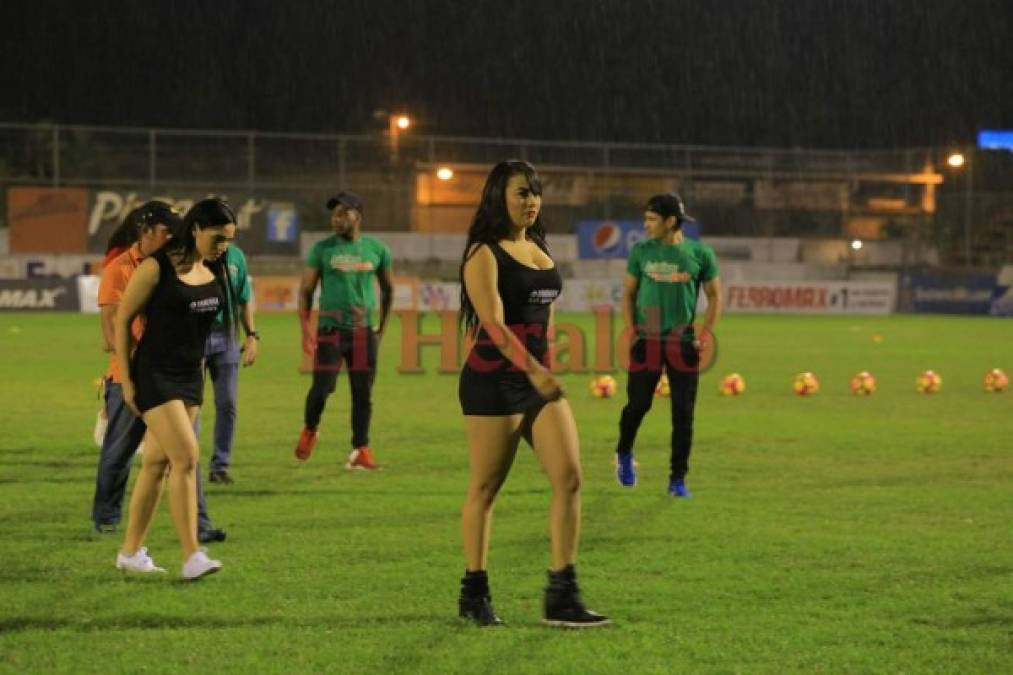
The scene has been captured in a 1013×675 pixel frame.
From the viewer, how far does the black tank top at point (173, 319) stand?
7230 mm

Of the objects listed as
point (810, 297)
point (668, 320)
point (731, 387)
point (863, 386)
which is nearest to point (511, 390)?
point (668, 320)

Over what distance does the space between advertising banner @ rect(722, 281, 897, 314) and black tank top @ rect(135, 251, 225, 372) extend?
Answer: 43265mm

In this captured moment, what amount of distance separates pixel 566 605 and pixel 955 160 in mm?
54140

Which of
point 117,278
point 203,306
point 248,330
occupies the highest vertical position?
point 117,278

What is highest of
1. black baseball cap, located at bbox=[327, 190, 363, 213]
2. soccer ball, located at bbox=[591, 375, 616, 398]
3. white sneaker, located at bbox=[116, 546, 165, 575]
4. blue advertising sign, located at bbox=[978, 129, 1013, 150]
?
blue advertising sign, located at bbox=[978, 129, 1013, 150]

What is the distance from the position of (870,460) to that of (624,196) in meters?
42.7

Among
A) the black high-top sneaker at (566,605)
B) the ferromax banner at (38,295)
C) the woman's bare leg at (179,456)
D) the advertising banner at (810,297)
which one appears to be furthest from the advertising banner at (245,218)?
the black high-top sneaker at (566,605)

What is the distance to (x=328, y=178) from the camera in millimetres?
52438

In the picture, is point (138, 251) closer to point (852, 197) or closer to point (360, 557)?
point (360, 557)

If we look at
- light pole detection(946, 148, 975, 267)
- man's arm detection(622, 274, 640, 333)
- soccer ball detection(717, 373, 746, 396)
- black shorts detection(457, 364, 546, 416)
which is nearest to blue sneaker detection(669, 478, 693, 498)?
man's arm detection(622, 274, 640, 333)

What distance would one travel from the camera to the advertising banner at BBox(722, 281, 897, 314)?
4984 cm

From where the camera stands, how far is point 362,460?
11.9 meters

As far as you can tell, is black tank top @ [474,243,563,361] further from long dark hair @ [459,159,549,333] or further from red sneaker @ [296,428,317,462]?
red sneaker @ [296,428,317,462]

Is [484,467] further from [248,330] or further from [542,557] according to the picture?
[248,330]
